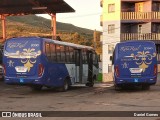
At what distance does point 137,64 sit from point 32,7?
17.0 metres

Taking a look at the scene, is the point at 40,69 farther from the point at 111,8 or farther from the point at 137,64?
the point at 111,8

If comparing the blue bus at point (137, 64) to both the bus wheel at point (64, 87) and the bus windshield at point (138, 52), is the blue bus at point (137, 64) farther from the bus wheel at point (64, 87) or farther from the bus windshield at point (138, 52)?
the bus wheel at point (64, 87)

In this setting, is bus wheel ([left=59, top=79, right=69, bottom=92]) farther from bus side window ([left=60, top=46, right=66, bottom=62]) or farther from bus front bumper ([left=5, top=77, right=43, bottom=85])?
bus front bumper ([left=5, top=77, right=43, bottom=85])

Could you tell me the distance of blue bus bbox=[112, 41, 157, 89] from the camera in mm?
22547

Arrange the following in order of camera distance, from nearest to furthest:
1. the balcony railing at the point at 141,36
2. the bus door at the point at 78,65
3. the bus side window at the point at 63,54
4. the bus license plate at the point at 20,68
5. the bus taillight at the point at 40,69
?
the bus taillight at the point at 40,69 < the bus license plate at the point at 20,68 < the bus side window at the point at 63,54 < the bus door at the point at 78,65 < the balcony railing at the point at 141,36

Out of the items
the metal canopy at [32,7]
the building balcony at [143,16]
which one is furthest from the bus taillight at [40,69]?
the building balcony at [143,16]

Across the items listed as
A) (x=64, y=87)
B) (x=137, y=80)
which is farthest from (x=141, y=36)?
(x=64, y=87)

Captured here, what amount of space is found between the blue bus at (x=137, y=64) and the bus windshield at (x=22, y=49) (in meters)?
4.82

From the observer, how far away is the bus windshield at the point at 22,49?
20.7 metres

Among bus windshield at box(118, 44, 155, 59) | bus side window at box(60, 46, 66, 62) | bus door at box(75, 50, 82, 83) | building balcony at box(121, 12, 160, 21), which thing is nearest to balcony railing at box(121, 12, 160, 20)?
building balcony at box(121, 12, 160, 21)

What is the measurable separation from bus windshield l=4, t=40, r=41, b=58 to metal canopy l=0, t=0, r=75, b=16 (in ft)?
46.3

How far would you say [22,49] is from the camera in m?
21.0

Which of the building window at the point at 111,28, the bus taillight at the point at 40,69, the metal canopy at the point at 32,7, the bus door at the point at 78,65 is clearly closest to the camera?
the bus taillight at the point at 40,69

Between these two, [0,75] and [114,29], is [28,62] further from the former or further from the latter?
[114,29]
